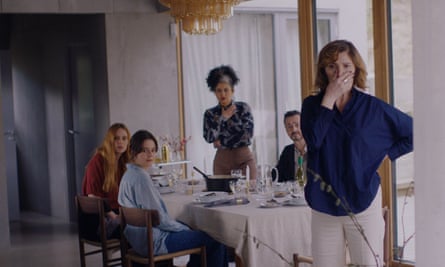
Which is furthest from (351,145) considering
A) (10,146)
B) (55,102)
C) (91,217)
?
(10,146)

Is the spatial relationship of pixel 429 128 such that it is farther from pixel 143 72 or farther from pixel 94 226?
pixel 143 72

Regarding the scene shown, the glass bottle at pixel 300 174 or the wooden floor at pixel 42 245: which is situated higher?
the glass bottle at pixel 300 174

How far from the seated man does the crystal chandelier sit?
3.65 ft

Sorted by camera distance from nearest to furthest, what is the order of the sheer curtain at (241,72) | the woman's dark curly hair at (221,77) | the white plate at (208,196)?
the white plate at (208,196)
the woman's dark curly hair at (221,77)
the sheer curtain at (241,72)

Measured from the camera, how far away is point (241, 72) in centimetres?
868

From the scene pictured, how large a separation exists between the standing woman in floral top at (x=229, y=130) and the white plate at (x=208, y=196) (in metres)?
1.54

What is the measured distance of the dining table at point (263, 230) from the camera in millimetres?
4152

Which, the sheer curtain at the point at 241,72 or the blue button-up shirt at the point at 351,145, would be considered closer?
the blue button-up shirt at the point at 351,145

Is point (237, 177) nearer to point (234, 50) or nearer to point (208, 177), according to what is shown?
point (208, 177)

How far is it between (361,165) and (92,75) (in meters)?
6.11

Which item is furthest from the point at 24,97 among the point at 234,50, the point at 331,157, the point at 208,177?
the point at 331,157

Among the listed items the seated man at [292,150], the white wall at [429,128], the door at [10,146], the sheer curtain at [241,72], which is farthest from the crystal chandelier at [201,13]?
the door at [10,146]

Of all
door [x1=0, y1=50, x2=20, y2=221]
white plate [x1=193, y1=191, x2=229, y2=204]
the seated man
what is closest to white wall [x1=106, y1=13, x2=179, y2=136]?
door [x1=0, y1=50, x2=20, y2=221]

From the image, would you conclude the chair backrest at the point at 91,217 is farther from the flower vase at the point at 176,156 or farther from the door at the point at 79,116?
the door at the point at 79,116
